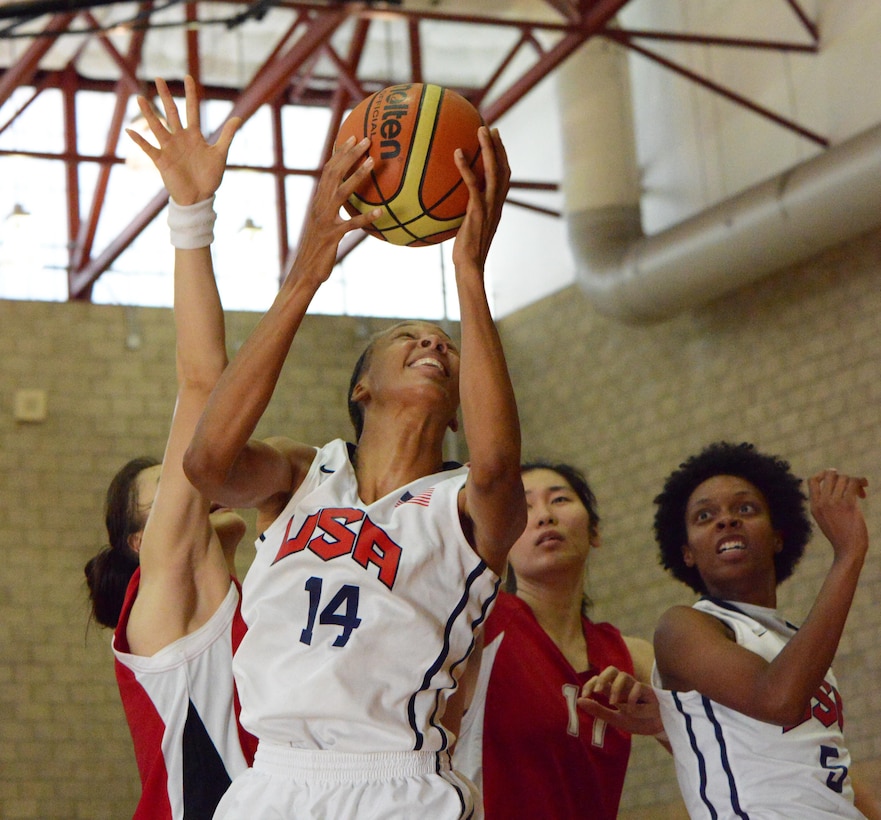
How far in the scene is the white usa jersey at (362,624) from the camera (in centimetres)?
248

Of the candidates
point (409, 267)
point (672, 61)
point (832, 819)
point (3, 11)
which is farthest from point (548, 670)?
point (409, 267)

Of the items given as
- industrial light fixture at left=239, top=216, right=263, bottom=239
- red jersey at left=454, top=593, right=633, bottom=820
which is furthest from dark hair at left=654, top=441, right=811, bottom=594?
industrial light fixture at left=239, top=216, right=263, bottom=239

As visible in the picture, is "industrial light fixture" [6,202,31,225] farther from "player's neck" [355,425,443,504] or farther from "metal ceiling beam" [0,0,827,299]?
"player's neck" [355,425,443,504]

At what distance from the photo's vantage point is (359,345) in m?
11.4

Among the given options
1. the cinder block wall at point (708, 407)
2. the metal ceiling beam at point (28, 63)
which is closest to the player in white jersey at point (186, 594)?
the cinder block wall at point (708, 407)

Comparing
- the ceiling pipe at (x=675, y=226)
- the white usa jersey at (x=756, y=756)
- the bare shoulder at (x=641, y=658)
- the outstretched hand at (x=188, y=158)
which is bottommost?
the white usa jersey at (x=756, y=756)

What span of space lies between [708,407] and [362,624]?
7471 millimetres

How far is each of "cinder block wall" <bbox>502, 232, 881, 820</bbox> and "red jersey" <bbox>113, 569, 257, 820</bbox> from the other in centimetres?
585

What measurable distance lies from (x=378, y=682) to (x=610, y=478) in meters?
8.04

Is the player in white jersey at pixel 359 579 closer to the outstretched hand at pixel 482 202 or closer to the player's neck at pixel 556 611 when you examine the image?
the outstretched hand at pixel 482 202

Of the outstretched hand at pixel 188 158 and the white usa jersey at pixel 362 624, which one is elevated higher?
the outstretched hand at pixel 188 158

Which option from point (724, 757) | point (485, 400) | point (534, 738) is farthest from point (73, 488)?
point (485, 400)

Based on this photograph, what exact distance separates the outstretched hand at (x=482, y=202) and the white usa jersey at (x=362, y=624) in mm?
477

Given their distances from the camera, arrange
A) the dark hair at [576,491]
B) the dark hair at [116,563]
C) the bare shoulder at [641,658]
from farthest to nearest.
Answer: the dark hair at [576,491] < the bare shoulder at [641,658] < the dark hair at [116,563]
